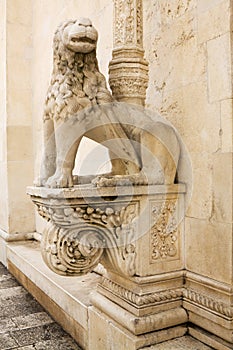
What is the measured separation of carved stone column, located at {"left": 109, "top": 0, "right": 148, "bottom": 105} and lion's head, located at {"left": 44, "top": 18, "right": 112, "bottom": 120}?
3.2 inches

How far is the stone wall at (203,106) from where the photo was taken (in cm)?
133

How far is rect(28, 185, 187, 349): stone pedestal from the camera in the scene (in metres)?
1.39

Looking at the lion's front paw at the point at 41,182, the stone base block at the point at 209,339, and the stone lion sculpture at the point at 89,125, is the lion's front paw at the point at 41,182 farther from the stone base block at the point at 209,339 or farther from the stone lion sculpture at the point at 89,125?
the stone base block at the point at 209,339

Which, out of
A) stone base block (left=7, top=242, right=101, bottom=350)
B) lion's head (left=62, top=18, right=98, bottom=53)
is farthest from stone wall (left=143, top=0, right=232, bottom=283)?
stone base block (left=7, top=242, right=101, bottom=350)

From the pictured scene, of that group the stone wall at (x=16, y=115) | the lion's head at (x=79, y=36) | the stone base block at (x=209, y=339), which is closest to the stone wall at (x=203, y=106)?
the stone base block at (x=209, y=339)

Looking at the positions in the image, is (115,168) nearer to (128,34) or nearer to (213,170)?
(213,170)

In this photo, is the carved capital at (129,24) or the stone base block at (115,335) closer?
the stone base block at (115,335)

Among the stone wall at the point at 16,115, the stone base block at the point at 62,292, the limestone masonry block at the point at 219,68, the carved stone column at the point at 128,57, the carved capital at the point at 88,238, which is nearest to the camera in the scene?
the limestone masonry block at the point at 219,68

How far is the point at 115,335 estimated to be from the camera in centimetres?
148

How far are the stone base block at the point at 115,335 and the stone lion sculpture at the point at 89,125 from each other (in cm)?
57

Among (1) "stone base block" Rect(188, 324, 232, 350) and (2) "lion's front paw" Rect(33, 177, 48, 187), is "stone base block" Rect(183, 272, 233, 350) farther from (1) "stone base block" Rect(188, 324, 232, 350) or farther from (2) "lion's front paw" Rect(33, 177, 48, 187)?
(2) "lion's front paw" Rect(33, 177, 48, 187)

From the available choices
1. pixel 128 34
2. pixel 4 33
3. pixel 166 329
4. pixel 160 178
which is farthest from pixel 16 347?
pixel 4 33

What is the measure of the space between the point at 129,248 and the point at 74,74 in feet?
2.30

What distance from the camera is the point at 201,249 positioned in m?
1.45
